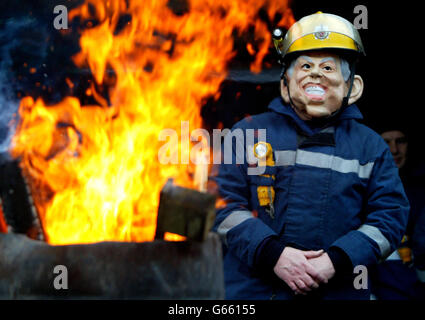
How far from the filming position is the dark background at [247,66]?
3.37 metres

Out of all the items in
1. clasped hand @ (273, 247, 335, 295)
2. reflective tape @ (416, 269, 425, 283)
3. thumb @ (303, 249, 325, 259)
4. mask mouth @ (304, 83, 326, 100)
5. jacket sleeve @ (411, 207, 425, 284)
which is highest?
mask mouth @ (304, 83, 326, 100)

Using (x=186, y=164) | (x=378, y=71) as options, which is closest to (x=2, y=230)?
(x=186, y=164)

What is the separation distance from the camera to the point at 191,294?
2166 millimetres

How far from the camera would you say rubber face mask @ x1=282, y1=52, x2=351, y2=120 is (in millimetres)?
2727

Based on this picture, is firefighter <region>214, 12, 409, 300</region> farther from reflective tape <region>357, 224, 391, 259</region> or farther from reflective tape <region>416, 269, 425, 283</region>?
reflective tape <region>416, 269, 425, 283</region>

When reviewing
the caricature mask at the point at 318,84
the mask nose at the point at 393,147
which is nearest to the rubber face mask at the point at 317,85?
the caricature mask at the point at 318,84

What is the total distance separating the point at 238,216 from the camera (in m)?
2.49

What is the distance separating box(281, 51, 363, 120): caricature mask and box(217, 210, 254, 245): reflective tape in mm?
770

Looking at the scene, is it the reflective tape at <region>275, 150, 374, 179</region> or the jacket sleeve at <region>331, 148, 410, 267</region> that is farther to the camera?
the reflective tape at <region>275, 150, 374, 179</region>

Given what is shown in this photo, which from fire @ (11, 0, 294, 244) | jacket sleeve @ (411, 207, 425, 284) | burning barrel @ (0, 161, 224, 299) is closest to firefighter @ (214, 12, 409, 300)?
burning barrel @ (0, 161, 224, 299)

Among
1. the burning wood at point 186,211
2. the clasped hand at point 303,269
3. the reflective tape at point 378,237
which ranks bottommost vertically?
the clasped hand at point 303,269

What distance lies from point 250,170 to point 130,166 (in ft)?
3.13
